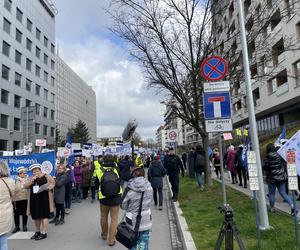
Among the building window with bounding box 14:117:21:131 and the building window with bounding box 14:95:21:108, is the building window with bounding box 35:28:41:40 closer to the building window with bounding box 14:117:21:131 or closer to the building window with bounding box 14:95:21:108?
the building window with bounding box 14:95:21:108

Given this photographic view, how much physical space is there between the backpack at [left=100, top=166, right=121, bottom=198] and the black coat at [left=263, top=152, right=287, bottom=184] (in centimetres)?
407

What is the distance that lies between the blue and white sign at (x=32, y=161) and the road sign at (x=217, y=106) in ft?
21.4

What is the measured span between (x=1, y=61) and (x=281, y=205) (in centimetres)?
4135

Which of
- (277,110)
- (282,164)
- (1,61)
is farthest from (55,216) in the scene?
(1,61)

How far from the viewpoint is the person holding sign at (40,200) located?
25.9 ft

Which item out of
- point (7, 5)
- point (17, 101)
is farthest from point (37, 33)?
point (17, 101)

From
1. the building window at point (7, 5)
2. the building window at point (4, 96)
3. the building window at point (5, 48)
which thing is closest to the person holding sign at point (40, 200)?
the building window at point (4, 96)

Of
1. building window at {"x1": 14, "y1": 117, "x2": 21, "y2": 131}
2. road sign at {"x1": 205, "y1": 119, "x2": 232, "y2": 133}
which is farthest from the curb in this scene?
building window at {"x1": 14, "y1": 117, "x2": 21, "y2": 131}

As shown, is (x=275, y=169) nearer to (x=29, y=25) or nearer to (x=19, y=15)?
(x=19, y=15)

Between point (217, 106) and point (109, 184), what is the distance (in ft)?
9.10

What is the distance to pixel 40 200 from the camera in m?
7.98

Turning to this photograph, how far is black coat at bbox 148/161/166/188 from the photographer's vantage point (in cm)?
1164

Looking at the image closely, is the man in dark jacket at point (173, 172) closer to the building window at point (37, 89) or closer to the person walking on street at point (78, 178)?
the person walking on street at point (78, 178)

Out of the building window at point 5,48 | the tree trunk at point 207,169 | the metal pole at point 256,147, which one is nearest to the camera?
the metal pole at point 256,147
